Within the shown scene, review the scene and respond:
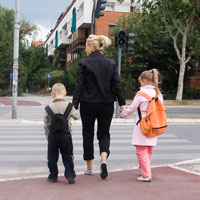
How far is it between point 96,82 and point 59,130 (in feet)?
2.72

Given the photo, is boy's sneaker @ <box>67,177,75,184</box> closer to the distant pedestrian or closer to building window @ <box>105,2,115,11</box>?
the distant pedestrian

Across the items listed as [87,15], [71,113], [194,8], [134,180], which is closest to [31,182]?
[71,113]

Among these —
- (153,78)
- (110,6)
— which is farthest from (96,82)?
(110,6)

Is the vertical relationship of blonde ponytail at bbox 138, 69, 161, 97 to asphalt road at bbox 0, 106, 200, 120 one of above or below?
above

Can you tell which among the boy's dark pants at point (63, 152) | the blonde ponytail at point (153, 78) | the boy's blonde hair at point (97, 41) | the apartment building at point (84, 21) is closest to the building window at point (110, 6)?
the apartment building at point (84, 21)

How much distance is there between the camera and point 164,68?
119 ft

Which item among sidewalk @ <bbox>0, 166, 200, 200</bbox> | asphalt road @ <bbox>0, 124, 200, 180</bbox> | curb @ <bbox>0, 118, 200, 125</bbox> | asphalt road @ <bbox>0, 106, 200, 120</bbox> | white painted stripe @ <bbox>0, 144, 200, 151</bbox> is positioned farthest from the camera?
asphalt road @ <bbox>0, 106, 200, 120</bbox>

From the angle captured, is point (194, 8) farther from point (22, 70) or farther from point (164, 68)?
point (22, 70)

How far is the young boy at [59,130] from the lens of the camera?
15.0 feet

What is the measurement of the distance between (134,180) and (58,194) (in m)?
1.24

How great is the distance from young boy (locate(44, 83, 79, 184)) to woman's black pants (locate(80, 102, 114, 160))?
21 centimetres

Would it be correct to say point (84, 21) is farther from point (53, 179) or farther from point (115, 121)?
point (53, 179)

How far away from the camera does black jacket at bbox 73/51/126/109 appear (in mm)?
4762

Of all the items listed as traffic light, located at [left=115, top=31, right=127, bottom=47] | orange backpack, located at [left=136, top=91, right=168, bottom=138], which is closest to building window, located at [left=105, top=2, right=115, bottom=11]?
traffic light, located at [left=115, top=31, right=127, bottom=47]
